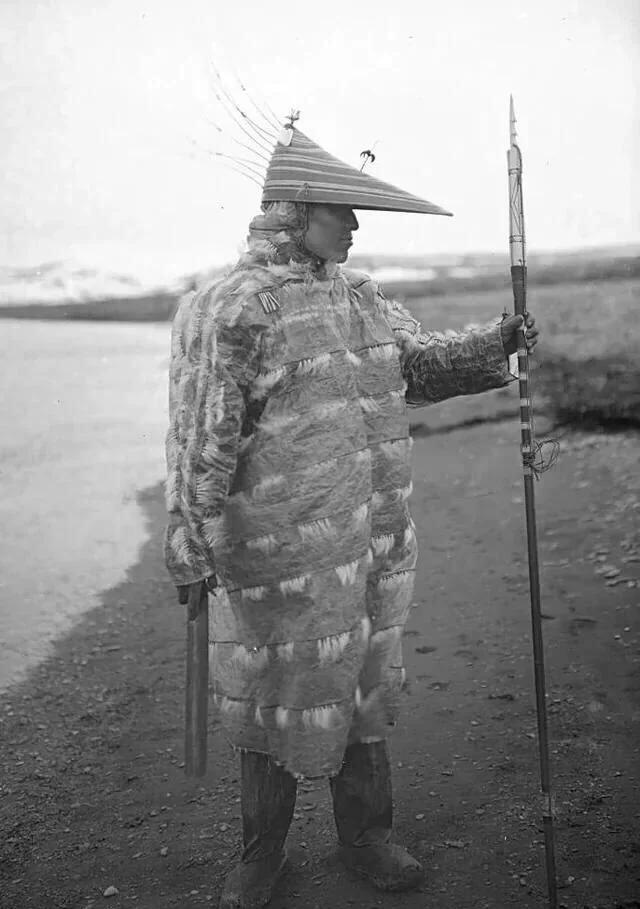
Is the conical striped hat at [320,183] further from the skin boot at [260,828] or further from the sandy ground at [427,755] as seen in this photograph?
the sandy ground at [427,755]

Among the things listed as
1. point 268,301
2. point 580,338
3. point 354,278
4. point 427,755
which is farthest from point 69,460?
point 580,338

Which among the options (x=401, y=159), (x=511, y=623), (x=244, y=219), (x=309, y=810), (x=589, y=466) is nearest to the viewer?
(x=309, y=810)

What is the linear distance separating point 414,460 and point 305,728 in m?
4.89

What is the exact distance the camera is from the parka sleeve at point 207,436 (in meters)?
2.01

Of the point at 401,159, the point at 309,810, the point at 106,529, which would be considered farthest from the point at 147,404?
the point at 309,810

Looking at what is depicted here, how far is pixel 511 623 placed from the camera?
4.01 metres

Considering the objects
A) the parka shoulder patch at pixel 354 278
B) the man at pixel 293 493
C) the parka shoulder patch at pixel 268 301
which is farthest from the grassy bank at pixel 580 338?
the parka shoulder patch at pixel 268 301

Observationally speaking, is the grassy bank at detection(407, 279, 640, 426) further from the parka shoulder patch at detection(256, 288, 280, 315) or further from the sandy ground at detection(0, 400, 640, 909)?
the parka shoulder patch at detection(256, 288, 280, 315)

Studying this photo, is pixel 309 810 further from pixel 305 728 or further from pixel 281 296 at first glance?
pixel 281 296

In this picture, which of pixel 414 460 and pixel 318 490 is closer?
pixel 318 490

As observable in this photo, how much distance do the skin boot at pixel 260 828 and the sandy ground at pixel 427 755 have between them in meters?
0.08

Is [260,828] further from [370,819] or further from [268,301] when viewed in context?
[268,301]

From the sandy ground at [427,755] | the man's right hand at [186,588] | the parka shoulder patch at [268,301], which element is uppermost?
the parka shoulder patch at [268,301]

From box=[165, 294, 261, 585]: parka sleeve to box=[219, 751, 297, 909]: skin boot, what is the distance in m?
0.51
